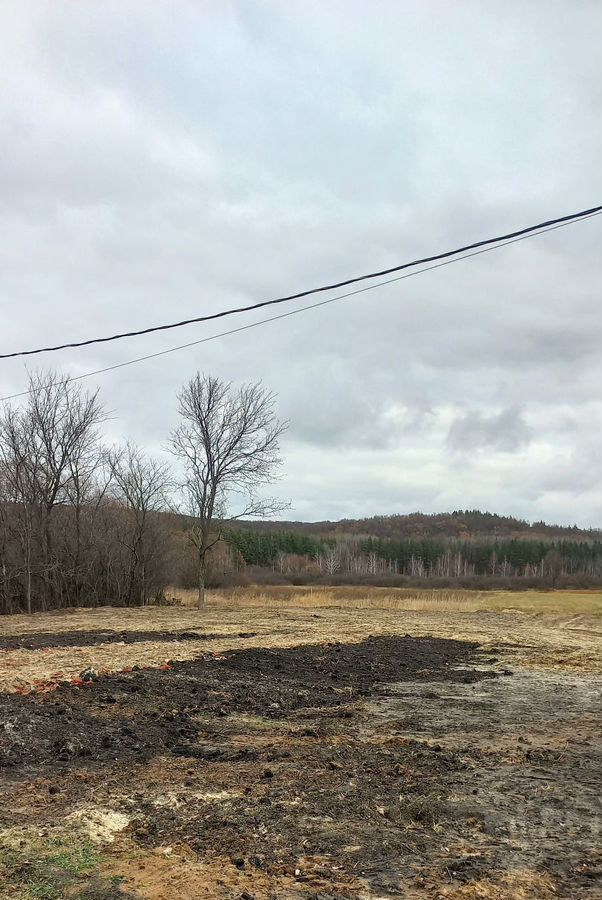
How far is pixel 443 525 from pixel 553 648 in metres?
162

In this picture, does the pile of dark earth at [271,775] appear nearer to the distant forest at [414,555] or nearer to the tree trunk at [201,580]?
the tree trunk at [201,580]

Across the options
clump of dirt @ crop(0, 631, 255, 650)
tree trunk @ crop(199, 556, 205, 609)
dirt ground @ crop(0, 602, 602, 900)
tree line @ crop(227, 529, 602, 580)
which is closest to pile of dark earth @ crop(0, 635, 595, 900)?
dirt ground @ crop(0, 602, 602, 900)

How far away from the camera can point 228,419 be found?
29859 millimetres

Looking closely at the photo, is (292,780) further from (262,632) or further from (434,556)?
(434,556)

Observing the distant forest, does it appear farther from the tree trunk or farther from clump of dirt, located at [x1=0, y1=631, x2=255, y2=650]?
clump of dirt, located at [x1=0, y1=631, x2=255, y2=650]

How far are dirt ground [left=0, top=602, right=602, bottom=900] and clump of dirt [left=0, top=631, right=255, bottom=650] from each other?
2209 mm

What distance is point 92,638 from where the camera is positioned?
15406mm

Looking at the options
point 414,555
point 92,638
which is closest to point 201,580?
point 92,638

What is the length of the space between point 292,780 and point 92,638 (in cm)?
1116

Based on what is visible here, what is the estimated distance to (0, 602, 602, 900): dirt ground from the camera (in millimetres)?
3668

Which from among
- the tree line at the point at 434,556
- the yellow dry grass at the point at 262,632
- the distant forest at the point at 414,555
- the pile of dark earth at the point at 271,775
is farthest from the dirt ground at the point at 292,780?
the tree line at the point at 434,556

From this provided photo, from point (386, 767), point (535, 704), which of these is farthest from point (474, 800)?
point (535, 704)

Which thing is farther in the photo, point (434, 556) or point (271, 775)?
point (434, 556)

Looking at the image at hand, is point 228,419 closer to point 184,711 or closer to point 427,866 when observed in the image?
point 184,711
